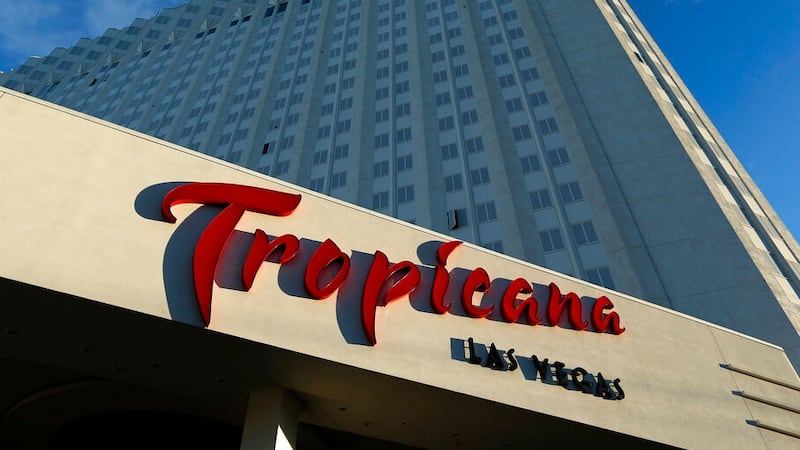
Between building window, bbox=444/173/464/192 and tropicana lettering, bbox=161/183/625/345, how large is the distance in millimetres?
26033

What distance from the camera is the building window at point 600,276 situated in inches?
1319

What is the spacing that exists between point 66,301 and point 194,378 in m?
3.95

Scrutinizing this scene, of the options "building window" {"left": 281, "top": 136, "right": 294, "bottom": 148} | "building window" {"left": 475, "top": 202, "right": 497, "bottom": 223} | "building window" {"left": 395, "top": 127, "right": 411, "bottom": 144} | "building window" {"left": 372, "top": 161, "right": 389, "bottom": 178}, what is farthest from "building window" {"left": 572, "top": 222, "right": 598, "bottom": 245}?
"building window" {"left": 281, "top": 136, "right": 294, "bottom": 148}

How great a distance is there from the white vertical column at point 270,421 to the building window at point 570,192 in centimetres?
2867

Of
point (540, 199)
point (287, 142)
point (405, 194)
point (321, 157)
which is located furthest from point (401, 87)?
point (540, 199)

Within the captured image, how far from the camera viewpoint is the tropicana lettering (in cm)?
1356

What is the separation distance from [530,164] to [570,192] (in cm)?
451

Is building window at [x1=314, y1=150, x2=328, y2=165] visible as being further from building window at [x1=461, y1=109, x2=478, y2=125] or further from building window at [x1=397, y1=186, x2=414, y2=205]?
building window at [x1=461, y1=109, x2=478, y2=125]

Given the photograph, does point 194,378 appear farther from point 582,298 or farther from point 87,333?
point 582,298

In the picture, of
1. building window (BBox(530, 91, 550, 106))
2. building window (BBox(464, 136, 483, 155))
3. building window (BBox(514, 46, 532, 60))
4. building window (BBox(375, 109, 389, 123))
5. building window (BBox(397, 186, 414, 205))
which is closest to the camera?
building window (BBox(397, 186, 414, 205))

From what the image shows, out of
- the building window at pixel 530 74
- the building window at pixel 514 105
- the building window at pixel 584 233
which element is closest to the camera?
the building window at pixel 584 233

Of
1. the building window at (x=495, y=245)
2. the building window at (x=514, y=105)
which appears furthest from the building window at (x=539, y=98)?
the building window at (x=495, y=245)

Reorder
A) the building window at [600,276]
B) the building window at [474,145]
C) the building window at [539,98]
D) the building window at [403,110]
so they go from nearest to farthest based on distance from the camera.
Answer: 1. the building window at [600,276]
2. the building window at [474,145]
3. the building window at [539,98]
4. the building window at [403,110]

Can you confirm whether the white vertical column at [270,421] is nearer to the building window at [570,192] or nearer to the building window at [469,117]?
the building window at [570,192]
